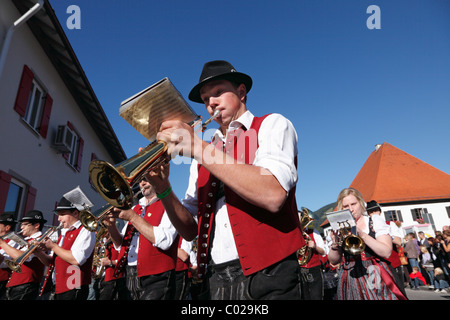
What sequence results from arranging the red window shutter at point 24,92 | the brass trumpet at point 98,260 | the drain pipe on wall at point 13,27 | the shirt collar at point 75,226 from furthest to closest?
1. the red window shutter at point 24,92
2. the drain pipe on wall at point 13,27
3. the brass trumpet at point 98,260
4. the shirt collar at point 75,226

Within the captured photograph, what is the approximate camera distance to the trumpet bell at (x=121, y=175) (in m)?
1.53

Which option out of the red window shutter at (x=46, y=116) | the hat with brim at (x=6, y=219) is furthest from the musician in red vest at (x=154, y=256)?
Answer: the red window shutter at (x=46, y=116)

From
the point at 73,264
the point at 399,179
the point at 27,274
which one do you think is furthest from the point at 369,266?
the point at 399,179

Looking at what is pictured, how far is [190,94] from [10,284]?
5.65 m

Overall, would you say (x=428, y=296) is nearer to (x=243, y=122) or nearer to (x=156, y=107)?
(x=243, y=122)

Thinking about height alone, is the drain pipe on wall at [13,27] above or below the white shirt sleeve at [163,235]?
above

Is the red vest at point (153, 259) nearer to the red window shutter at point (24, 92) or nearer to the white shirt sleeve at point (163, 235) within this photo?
the white shirt sleeve at point (163, 235)

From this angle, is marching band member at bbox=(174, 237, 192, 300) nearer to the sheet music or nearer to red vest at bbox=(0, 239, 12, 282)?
red vest at bbox=(0, 239, 12, 282)

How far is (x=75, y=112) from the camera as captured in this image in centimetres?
1261

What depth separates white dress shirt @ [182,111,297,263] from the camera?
1341 mm

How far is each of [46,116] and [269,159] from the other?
10.5 m

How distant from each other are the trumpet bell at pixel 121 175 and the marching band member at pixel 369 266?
2932mm

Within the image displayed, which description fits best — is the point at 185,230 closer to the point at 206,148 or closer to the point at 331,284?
the point at 206,148

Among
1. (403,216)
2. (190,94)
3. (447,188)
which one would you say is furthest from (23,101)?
(447,188)
